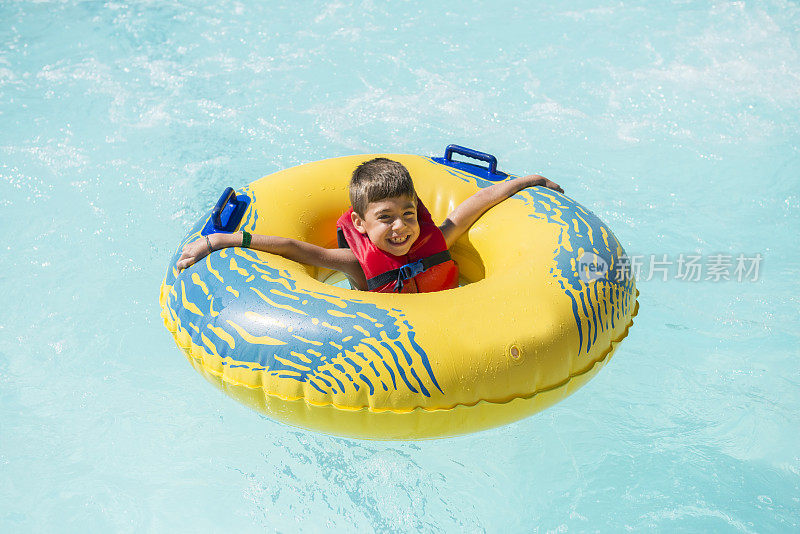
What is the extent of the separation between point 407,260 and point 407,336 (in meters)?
0.57

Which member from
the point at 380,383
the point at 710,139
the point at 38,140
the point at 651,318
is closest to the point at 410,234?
the point at 380,383

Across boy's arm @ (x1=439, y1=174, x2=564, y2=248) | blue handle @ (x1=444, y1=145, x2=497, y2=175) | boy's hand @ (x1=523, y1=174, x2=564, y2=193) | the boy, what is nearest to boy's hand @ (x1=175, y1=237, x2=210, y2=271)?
the boy

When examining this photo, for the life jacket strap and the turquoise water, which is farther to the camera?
the turquoise water

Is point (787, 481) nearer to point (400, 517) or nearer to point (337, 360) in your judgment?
point (400, 517)

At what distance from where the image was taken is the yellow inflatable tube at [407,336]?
2.01m

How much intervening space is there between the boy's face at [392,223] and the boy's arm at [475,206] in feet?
0.83

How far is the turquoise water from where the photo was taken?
2779mm

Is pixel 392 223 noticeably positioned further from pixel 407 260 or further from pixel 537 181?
pixel 537 181

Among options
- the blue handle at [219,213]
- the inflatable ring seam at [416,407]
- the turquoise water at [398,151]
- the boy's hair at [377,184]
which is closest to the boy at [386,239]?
the boy's hair at [377,184]

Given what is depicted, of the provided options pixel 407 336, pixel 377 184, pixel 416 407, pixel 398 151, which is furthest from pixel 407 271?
pixel 398 151

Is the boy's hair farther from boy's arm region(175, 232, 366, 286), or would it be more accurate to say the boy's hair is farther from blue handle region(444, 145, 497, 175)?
blue handle region(444, 145, 497, 175)

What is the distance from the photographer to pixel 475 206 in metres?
2.74

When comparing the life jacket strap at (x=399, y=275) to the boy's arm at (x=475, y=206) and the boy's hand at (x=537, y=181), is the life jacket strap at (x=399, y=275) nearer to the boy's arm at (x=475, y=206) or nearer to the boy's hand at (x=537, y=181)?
the boy's arm at (x=475, y=206)

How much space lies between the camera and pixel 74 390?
125 inches
